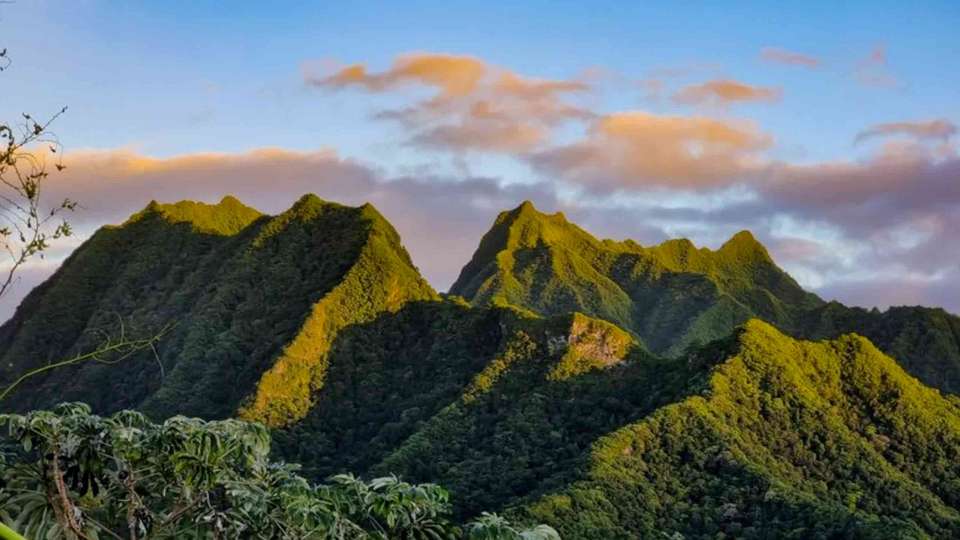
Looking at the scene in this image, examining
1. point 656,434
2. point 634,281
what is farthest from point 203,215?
point 656,434

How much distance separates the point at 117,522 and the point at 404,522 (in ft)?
6.12

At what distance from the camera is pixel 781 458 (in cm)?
4422

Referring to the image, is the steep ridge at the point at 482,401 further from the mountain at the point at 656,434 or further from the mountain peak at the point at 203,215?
the mountain peak at the point at 203,215

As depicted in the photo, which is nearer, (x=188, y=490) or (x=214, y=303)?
(x=188, y=490)

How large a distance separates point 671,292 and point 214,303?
38.6 metres

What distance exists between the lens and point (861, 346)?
49969 mm

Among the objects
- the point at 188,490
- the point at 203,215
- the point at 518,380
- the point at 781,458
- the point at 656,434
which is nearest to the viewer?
the point at 188,490

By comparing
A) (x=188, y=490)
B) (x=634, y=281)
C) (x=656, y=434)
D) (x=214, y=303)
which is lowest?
(x=188, y=490)

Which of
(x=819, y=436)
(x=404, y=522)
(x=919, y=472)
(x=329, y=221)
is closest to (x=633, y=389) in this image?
(x=819, y=436)

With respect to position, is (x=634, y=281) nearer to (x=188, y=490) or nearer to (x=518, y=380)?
(x=518, y=380)

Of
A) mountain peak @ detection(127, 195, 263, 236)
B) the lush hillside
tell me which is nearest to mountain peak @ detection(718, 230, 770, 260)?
the lush hillside

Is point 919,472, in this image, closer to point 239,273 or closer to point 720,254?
point 239,273

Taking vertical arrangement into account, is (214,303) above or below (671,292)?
below

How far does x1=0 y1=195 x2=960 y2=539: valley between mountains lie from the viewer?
41438mm
